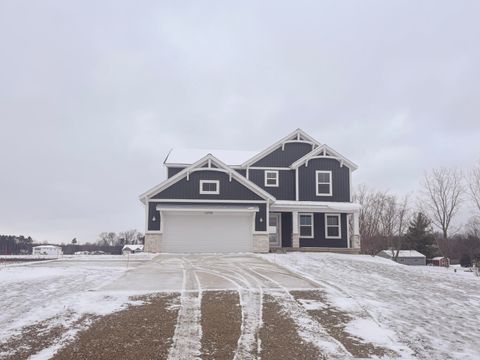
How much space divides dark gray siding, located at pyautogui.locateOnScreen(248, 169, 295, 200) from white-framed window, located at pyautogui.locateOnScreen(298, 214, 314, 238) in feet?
4.43

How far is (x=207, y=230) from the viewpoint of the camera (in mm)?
22625

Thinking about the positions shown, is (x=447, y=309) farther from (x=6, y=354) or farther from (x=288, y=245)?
(x=288, y=245)

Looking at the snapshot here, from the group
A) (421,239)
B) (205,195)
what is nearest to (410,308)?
(205,195)

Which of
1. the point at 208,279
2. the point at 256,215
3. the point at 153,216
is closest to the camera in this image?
the point at 208,279

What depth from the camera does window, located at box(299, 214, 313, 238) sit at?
2572cm

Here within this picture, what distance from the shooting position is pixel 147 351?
19.4 ft

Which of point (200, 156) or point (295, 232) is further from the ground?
point (200, 156)

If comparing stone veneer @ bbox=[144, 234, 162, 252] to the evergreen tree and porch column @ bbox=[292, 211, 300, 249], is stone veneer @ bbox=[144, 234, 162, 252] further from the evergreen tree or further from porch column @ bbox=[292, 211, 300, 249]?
the evergreen tree

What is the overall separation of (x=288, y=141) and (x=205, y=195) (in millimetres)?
7320

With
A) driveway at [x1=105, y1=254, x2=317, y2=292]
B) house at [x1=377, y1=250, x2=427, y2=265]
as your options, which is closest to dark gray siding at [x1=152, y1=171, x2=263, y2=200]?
driveway at [x1=105, y1=254, x2=317, y2=292]

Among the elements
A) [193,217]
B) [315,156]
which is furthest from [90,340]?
[315,156]

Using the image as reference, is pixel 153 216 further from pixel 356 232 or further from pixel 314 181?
pixel 356 232

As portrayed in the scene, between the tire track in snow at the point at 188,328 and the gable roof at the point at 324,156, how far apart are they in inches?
674

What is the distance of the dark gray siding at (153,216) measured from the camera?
870 inches
